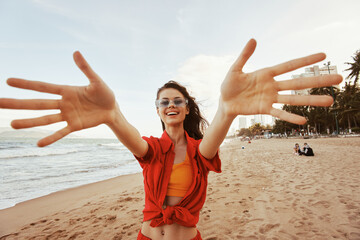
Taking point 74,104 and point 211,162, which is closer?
point 74,104

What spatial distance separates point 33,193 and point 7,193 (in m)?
0.82

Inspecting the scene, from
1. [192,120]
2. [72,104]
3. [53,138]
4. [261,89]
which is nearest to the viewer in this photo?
[53,138]

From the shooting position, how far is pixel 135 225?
13.3ft

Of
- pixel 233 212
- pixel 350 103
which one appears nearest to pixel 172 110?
pixel 233 212

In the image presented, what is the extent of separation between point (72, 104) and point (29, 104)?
241 millimetres

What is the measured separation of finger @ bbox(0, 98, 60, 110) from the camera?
3.84 ft

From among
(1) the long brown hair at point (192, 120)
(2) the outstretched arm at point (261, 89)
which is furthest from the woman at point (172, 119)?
(1) the long brown hair at point (192, 120)

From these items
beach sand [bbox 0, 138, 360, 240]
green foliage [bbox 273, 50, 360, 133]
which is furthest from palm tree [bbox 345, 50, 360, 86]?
beach sand [bbox 0, 138, 360, 240]

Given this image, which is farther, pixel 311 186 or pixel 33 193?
pixel 33 193

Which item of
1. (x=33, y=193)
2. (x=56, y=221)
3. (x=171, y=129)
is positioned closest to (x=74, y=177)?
(x=33, y=193)

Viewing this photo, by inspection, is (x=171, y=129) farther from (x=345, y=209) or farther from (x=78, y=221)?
(x=345, y=209)

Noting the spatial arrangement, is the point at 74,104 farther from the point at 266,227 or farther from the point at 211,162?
the point at 266,227

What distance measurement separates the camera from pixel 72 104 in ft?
4.29

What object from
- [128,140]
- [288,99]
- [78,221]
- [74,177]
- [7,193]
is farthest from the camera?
[74,177]
